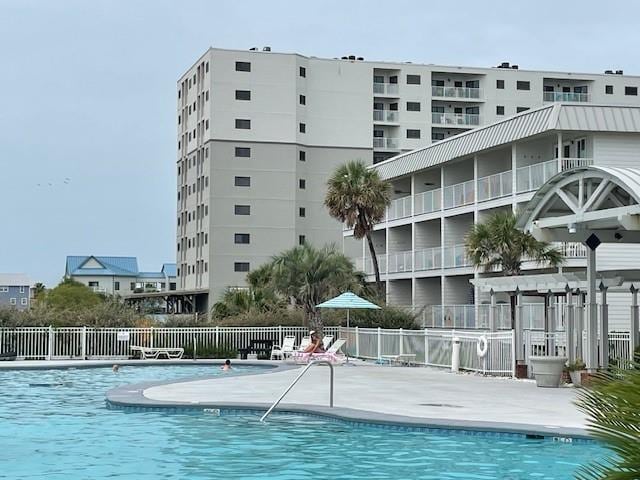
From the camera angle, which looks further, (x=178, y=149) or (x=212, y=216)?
(x=178, y=149)

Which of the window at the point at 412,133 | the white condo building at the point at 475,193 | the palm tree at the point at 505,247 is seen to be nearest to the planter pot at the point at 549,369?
the white condo building at the point at 475,193

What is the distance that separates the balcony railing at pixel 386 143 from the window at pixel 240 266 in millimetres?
14519

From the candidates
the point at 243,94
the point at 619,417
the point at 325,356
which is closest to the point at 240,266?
the point at 243,94

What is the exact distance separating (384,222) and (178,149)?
123ft

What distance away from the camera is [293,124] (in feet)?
249

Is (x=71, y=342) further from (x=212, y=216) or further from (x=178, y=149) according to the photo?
(x=178, y=149)

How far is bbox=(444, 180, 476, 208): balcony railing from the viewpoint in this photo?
4397 centimetres

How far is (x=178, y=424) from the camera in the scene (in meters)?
15.9

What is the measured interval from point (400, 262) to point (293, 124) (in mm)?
27575

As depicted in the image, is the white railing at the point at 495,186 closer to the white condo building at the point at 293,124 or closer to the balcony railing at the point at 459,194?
the balcony railing at the point at 459,194

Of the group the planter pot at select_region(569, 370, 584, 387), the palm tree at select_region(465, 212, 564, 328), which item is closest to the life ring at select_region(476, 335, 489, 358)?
the planter pot at select_region(569, 370, 584, 387)

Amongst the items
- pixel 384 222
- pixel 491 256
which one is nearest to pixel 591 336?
pixel 491 256

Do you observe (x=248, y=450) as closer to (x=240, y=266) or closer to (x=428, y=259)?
(x=428, y=259)

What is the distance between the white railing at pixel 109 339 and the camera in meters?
34.7
